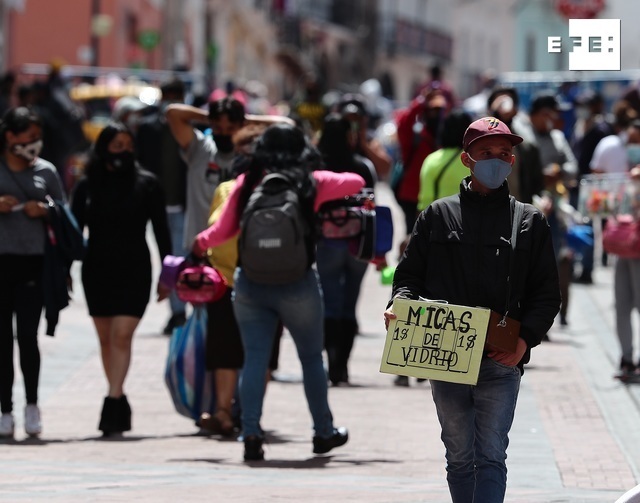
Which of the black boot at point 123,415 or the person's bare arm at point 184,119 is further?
the person's bare arm at point 184,119

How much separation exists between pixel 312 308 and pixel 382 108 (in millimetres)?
34358

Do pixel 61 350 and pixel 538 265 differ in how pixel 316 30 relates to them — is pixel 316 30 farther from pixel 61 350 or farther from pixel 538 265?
pixel 538 265

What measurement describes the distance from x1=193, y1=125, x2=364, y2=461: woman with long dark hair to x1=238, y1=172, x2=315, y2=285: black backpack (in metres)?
0.06

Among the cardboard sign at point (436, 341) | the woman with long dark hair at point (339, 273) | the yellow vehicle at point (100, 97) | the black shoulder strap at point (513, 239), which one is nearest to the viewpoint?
the cardboard sign at point (436, 341)

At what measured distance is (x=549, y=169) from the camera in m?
14.5

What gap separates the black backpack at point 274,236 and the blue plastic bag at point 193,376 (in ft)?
4.87

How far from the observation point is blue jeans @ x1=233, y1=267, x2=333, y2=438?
375 inches

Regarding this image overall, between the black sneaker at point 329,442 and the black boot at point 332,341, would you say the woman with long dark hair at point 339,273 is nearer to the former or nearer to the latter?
the black boot at point 332,341

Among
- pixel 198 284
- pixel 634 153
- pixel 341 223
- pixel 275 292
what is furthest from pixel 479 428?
pixel 634 153

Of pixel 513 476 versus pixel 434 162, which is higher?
pixel 434 162

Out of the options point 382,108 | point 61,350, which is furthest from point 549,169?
point 382,108

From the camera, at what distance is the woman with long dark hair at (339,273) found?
12641 millimetres

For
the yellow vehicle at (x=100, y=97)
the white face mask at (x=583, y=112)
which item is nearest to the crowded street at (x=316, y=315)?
the white face mask at (x=583, y=112)

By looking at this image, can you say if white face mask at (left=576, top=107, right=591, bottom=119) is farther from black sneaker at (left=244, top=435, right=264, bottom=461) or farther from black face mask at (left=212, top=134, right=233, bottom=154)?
black sneaker at (left=244, top=435, right=264, bottom=461)
